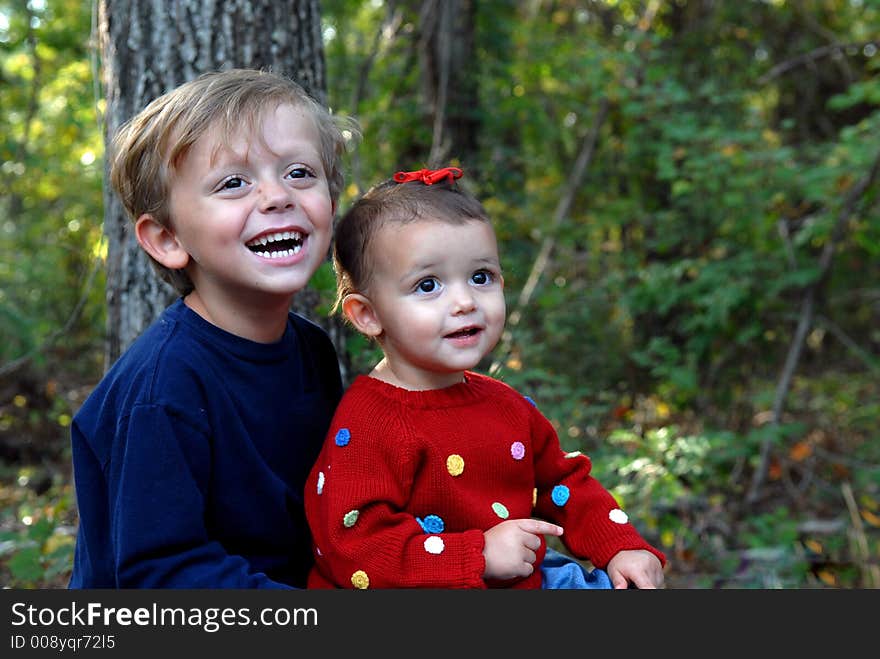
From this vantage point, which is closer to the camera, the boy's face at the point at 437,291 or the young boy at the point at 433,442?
the young boy at the point at 433,442

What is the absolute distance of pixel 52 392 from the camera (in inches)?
253

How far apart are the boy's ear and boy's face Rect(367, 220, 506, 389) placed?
467mm

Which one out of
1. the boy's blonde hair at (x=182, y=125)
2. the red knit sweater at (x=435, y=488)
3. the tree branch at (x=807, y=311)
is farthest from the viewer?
the tree branch at (x=807, y=311)

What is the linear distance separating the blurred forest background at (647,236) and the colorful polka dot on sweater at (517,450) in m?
2.52

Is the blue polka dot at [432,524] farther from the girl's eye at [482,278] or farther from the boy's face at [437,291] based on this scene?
the girl's eye at [482,278]

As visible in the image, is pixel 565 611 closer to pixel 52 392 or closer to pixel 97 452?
pixel 97 452

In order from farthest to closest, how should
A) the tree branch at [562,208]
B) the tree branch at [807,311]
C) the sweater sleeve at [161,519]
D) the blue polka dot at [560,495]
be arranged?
1. the tree branch at [562,208]
2. the tree branch at [807,311]
3. the blue polka dot at [560,495]
4. the sweater sleeve at [161,519]

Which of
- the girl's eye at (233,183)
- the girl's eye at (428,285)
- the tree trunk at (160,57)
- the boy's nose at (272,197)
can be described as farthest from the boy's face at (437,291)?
the tree trunk at (160,57)

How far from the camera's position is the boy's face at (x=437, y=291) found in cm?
222

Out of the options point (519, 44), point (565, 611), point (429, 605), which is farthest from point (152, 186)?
point (519, 44)

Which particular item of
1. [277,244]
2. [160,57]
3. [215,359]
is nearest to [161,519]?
[215,359]

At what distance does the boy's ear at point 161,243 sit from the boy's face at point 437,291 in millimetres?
467

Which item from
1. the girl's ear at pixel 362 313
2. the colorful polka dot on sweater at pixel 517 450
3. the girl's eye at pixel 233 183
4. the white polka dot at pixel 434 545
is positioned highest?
the girl's eye at pixel 233 183

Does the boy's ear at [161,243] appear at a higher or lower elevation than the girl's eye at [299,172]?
lower
